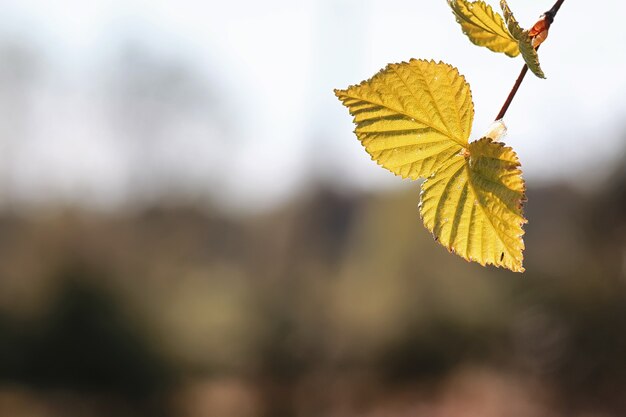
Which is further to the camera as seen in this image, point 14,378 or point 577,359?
point 14,378

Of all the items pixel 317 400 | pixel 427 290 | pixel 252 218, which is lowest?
pixel 317 400

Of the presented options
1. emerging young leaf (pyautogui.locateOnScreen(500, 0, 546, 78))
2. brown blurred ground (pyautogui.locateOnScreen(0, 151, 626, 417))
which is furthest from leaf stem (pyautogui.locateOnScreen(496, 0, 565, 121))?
brown blurred ground (pyautogui.locateOnScreen(0, 151, 626, 417))

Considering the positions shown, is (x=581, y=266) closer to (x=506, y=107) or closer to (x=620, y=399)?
(x=620, y=399)

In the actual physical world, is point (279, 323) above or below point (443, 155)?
below

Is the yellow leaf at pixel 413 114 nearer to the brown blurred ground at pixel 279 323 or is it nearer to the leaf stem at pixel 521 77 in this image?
the leaf stem at pixel 521 77

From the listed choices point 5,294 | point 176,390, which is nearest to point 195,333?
point 176,390

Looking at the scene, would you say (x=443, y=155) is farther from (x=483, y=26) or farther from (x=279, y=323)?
(x=279, y=323)

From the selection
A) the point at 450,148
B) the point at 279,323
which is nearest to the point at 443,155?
the point at 450,148
